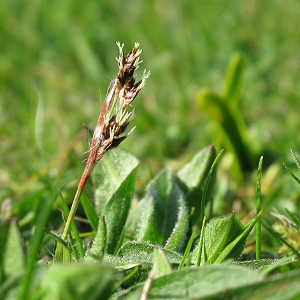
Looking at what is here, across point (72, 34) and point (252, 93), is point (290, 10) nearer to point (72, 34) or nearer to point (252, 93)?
point (252, 93)

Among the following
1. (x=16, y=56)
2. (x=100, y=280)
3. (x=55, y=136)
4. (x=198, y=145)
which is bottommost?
(x=100, y=280)

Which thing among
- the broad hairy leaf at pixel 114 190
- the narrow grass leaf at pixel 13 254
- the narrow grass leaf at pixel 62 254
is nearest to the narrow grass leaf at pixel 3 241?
the narrow grass leaf at pixel 13 254

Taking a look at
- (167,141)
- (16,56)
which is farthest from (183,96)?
(16,56)

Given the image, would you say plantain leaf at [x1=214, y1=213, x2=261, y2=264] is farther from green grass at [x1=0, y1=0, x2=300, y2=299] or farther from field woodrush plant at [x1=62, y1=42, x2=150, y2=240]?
field woodrush plant at [x1=62, y1=42, x2=150, y2=240]

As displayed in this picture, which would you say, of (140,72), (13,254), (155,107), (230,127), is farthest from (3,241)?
(140,72)

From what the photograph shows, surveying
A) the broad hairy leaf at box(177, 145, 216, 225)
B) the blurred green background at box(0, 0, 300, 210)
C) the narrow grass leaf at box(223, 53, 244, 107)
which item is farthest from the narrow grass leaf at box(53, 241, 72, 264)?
the narrow grass leaf at box(223, 53, 244, 107)

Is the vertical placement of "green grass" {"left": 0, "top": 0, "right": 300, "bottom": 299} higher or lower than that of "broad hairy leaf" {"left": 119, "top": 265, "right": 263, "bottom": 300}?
higher
